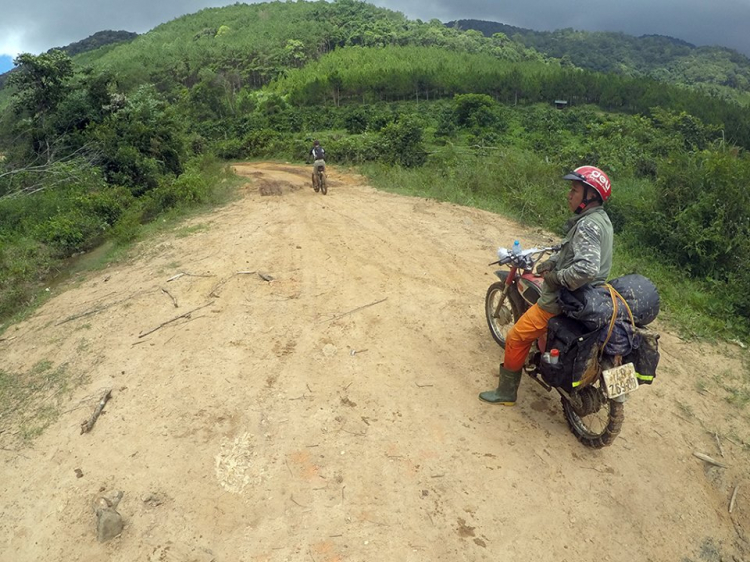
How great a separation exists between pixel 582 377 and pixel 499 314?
1.54 meters

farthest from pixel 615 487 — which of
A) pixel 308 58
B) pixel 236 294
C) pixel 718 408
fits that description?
pixel 308 58

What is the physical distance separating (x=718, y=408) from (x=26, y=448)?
19.0 feet

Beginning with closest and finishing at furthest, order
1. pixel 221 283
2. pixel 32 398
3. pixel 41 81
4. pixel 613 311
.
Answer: pixel 613 311 → pixel 32 398 → pixel 221 283 → pixel 41 81

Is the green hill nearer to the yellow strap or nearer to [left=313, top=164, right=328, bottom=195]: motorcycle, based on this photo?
[left=313, top=164, right=328, bottom=195]: motorcycle

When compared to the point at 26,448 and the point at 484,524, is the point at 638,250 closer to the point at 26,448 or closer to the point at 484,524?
the point at 484,524

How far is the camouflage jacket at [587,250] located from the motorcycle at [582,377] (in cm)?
54

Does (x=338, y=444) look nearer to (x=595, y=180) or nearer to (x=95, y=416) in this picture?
(x=95, y=416)

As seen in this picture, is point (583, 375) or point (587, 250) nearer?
point (587, 250)

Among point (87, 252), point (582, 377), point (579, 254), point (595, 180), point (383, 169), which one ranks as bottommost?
point (383, 169)

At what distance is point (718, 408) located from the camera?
413 cm

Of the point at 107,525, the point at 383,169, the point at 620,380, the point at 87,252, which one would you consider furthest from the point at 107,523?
the point at 383,169

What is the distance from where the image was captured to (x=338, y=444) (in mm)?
3477

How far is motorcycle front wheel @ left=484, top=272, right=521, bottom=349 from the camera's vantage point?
15.2ft

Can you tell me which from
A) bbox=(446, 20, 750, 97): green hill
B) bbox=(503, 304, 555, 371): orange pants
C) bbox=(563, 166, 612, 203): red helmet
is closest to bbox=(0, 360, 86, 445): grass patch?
bbox=(503, 304, 555, 371): orange pants
